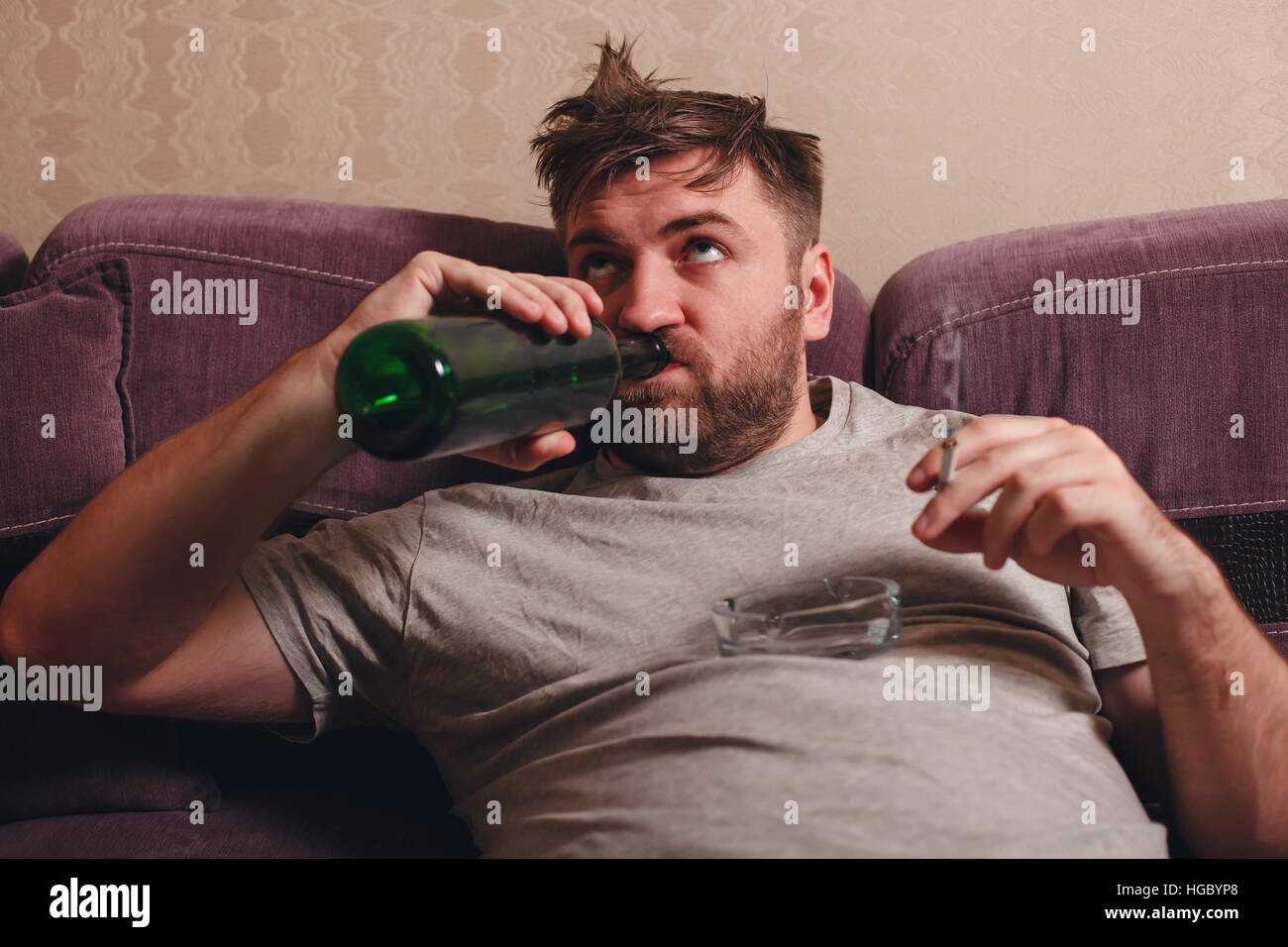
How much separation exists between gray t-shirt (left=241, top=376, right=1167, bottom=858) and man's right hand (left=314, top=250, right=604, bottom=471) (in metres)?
0.13

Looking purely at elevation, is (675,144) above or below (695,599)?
above

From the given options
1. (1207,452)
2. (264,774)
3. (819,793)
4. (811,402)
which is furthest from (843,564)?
(264,774)

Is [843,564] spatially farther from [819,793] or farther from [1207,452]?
[1207,452]

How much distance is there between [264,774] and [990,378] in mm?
1050

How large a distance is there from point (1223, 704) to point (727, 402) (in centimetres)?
54

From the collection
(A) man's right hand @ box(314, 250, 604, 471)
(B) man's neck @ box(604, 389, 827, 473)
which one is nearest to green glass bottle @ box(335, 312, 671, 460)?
(A) man's right hand @ box(314, 250, 604, 471)

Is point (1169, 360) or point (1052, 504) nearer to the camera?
point (1052, 504)

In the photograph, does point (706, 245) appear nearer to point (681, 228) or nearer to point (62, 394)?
point (681, 228)

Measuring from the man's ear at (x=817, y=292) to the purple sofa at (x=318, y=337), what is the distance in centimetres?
11

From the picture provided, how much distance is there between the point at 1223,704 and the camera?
798mm

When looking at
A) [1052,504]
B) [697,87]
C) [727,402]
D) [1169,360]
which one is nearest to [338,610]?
[727,402]

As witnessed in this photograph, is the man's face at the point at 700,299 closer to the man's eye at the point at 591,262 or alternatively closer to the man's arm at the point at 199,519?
the man's eye at the point at 591,262

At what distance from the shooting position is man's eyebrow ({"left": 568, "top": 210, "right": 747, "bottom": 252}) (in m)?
1.07

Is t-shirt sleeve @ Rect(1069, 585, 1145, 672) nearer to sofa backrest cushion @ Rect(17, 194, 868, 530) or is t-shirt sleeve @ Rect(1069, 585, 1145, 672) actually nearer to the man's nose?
the man's nose
